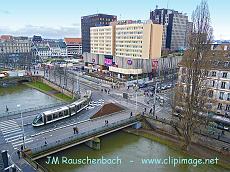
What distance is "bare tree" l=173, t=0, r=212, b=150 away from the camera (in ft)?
114

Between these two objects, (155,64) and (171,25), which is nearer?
(155,64)

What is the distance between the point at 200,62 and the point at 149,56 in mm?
63827

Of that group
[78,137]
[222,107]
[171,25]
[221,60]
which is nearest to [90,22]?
[171,25]

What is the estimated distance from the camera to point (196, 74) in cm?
3625

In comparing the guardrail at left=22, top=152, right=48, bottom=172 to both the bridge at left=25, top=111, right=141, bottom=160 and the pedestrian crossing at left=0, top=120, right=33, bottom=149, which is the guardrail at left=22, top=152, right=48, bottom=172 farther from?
the pedestrian crossing at left=0, top=120, right=33, bottom=149

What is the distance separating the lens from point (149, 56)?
9881cm

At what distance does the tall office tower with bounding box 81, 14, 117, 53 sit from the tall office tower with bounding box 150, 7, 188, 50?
3680cm

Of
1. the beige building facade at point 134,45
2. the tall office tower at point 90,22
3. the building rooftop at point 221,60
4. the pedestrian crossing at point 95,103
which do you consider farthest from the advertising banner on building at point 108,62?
the building rooftop at point 221,60

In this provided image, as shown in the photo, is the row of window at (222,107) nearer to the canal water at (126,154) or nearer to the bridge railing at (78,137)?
the canal water at (126,154)

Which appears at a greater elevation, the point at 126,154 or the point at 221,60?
the point at 221,60

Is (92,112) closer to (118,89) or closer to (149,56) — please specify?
(118,89)

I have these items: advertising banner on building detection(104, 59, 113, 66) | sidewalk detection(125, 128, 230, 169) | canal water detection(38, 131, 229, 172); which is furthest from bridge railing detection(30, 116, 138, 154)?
advertising banner on building detection(104, 59, 113, 66)

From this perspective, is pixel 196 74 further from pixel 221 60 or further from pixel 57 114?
pixel 57 114

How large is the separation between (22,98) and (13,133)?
1385 inches
